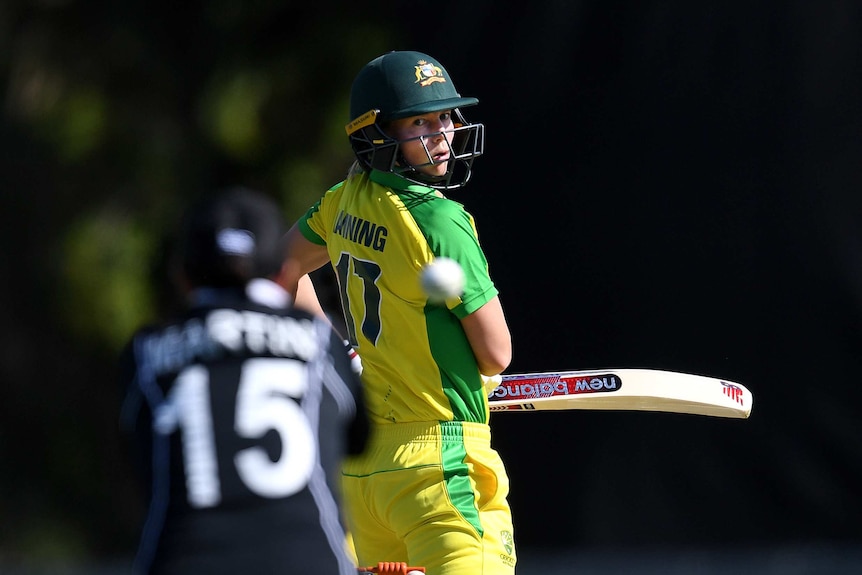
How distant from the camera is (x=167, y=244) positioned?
504 centimetres

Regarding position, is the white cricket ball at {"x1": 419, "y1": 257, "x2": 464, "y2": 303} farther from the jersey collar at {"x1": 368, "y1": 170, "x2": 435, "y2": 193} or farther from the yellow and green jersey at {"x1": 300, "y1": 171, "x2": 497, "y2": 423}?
the jersey collar at {"x1": 368, "y1": 170, "x2": 435, "y2": 193}

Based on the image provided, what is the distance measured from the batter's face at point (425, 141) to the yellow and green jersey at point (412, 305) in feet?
0.25

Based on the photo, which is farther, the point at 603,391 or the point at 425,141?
the point at 603,391

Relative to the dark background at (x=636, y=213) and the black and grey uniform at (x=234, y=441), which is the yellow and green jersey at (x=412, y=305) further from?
the dark background at (x=636, y=213)

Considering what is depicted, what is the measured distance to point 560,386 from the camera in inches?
121

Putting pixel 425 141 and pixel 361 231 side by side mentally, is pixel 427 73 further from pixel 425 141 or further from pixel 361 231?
pixel 361 231

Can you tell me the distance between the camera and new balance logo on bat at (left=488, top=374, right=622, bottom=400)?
10.1 feet

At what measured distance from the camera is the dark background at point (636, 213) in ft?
14.1

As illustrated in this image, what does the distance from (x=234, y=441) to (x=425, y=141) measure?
1.07 meters

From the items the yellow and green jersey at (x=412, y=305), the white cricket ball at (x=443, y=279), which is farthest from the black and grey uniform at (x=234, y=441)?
the yellow and green jersey at (x=412, y=305)

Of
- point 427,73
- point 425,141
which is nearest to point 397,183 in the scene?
point 425,141

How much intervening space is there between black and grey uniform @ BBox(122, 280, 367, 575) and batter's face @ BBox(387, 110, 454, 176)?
34.5 inches

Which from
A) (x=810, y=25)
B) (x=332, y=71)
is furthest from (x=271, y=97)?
(x=810, y=25)

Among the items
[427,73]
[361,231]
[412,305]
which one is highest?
[427,73]
